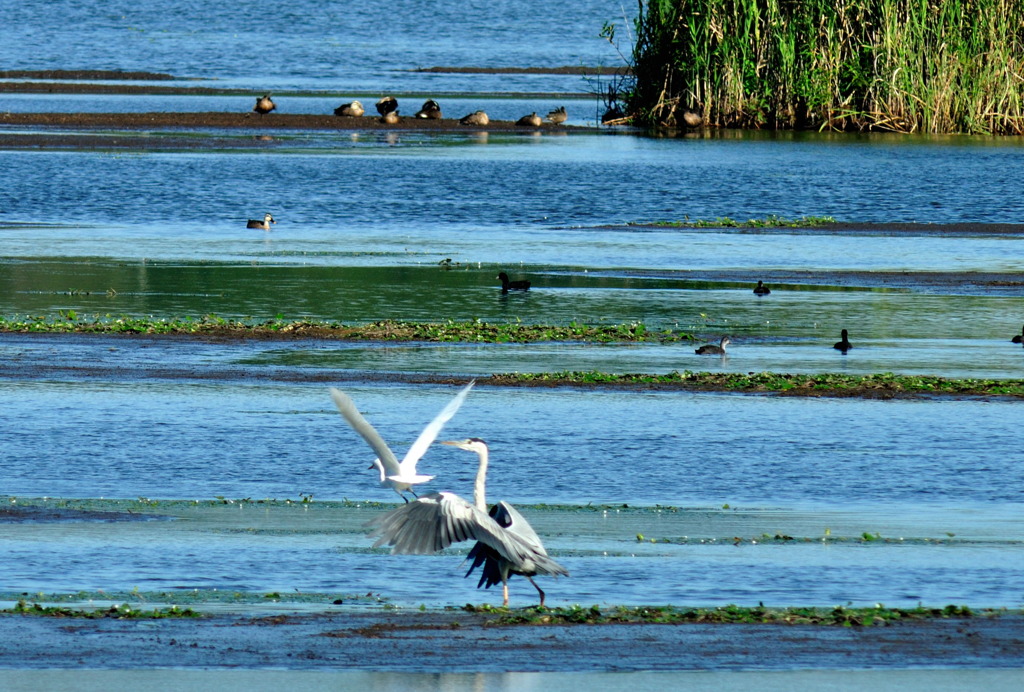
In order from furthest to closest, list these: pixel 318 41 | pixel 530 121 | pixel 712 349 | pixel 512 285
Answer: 1. pixel 318 41
2. pixel 530 121
3. pixel 512 285
4. pixel 712 349

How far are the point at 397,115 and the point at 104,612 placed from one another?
4598 centimetres

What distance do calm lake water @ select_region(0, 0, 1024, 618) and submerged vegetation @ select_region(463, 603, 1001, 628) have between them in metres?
0.37

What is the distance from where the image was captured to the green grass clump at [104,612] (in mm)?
8445

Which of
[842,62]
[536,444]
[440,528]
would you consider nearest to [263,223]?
[536,444]

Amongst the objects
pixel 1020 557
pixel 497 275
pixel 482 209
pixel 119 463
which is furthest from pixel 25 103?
pixel 1020 557

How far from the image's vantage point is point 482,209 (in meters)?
33.2

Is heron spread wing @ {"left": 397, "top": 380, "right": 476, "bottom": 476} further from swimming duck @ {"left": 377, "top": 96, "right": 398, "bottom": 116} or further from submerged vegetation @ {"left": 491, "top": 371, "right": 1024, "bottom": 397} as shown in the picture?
swimming duck @ {"left": 377, "top": 96, "right": 398, "bottom": 116}

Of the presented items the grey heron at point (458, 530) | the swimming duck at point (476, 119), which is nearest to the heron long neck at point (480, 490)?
the grey heron at point (458, 530)

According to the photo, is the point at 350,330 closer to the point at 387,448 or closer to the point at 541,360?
the point at 541,360

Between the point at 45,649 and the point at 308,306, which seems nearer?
the point at 45,649

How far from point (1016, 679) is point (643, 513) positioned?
3598 millimetres

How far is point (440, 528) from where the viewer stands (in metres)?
8.26

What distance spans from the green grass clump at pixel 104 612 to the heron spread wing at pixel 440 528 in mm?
992

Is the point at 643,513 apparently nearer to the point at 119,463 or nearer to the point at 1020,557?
the point at 1020,557
